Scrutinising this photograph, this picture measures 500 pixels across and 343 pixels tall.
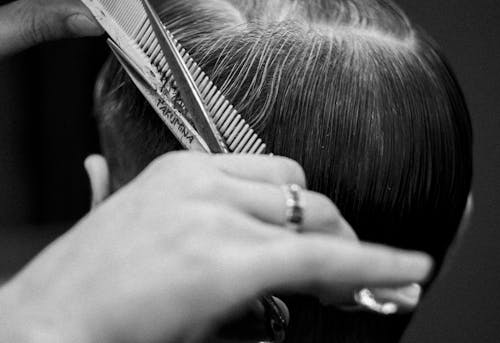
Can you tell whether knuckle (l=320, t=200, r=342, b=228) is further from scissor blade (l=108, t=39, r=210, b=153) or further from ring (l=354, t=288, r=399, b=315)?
scissor blade (l=108, t=39, r=210, b=153)

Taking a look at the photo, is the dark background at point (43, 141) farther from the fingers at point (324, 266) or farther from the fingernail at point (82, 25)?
the fingers at point (324, 266)

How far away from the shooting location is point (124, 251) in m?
0.49

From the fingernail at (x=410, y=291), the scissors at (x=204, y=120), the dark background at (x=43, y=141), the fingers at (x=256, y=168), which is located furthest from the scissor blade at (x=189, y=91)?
the dark background at (x=43, y=141)

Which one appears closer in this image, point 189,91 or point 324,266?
point 324,266

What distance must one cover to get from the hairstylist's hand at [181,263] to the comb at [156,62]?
18 cm

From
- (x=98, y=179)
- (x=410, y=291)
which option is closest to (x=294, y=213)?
(x=410, y=291)

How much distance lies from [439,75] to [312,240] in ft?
1.35

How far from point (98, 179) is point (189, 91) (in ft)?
0.95

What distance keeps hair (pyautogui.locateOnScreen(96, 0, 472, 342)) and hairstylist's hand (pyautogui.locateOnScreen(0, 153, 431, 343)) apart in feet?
0.69

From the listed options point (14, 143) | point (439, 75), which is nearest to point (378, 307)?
point (439, 75)

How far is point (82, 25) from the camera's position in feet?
3.17

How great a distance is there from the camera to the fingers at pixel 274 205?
0.49 meters

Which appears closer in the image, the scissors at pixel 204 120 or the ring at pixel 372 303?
the ring at pixel 372 303

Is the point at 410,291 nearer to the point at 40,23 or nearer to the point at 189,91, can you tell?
the point at 189,91
